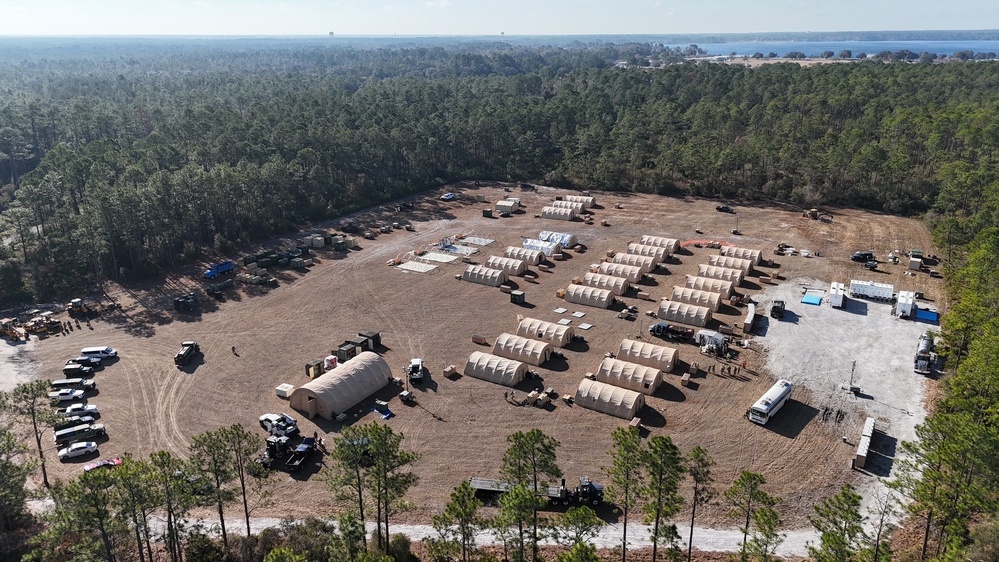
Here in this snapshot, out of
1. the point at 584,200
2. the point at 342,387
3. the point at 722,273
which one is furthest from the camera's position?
the point at 584,200

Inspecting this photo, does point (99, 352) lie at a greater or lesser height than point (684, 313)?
lesser

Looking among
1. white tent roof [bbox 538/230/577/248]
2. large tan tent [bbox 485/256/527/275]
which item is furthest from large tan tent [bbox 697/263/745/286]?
large tan tent [bbox 485/256/527/275]

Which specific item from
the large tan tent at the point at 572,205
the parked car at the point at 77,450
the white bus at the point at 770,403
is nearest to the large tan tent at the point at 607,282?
the white bus at the point at 770,403

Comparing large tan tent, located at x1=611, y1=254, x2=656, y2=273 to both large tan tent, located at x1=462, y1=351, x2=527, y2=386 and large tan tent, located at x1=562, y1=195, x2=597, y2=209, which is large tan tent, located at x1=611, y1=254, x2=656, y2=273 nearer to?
large tan tent, located at x1=562, y1=195, x2=597, y2=209

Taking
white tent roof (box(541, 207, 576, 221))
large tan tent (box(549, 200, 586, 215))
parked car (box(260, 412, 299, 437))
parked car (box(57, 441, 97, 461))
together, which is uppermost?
large tan tent (box(549, 200, 586, 215))

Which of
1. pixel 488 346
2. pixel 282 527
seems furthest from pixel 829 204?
pixel 282 527

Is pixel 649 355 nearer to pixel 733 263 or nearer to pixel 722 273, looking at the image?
pixel 722 273

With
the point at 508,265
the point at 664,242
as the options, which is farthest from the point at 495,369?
the point at 664,242
